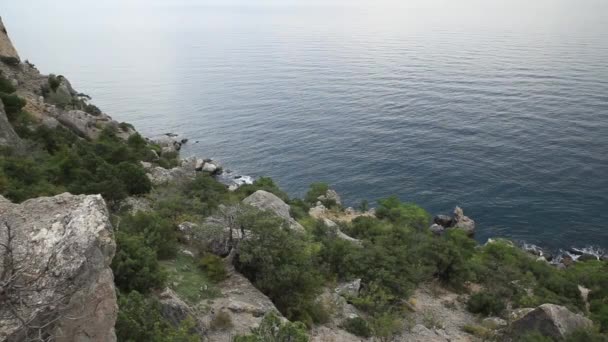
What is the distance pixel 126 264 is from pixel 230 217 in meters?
8.11

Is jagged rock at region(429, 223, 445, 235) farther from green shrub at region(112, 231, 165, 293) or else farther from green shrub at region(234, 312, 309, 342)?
green shrub at region(234, 312, 309, 342)

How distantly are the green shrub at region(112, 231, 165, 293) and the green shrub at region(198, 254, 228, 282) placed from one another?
11.9 ft

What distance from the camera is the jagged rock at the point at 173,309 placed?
1739 centimetres

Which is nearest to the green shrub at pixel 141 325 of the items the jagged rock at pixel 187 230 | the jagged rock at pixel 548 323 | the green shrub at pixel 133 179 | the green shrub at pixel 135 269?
the green shrub at pixel 135 269

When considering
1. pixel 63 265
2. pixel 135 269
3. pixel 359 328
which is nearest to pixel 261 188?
pixel 359 328

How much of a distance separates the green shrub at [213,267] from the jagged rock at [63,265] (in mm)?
12012

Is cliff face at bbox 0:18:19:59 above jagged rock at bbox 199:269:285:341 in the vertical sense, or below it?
above

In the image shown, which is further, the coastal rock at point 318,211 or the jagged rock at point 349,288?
the coastal rock at point 318,211

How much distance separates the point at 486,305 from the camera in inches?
1189

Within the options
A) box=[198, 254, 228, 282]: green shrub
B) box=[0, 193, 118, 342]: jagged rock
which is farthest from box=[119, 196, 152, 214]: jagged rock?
box=[0, 193, 118, 342]: jagged rock

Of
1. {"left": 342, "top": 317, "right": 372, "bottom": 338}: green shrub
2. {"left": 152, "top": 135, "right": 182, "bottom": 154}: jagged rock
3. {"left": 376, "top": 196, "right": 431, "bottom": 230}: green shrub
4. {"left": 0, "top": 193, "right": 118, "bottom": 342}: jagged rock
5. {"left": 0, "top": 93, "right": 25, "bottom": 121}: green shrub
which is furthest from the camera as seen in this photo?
{"left": 152, "top": 135, "right": 182, "bottom": 154}: jagged rock

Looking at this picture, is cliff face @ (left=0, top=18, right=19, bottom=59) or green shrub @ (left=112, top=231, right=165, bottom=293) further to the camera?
cliff face @ (left=0, top=18, right=19, bottom=59)

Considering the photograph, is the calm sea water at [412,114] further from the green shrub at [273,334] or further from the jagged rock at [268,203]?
the green shrub at [273,334]

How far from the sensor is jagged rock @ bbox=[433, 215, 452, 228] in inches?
2052
